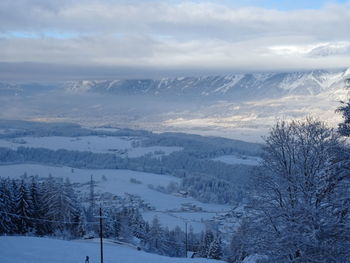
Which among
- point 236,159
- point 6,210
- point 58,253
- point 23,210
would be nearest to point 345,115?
point 58,253

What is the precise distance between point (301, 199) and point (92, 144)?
389 ft

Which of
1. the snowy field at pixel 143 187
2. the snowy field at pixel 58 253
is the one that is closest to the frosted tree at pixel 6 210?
the snowy field at pixel 58 253

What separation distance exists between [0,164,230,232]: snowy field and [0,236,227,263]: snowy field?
30.8 m

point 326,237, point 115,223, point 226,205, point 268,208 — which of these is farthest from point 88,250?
point 226,205

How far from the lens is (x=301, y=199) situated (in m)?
11.7

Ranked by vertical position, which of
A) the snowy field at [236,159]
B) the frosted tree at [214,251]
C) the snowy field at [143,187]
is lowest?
the snowy field at [143,187]

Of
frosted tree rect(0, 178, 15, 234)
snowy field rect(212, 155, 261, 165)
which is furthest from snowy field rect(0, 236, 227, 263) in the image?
snowy field rect(212, 155, 261, 165)

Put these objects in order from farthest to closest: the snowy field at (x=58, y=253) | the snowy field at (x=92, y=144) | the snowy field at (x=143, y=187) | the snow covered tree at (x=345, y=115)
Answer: the snowy field at (x=92, y=144) → the snowy field at (x=143, y=187) → the snowy field at (x=58, y=253) → the snow covered tree at (x=345, y=115)

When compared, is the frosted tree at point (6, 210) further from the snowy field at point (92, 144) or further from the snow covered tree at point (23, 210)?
the snowy field at point (92, 144)

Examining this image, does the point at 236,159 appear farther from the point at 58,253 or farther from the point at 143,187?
the point at 58,253

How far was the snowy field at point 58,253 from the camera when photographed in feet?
57.2

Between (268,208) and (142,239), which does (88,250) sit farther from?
(142,239)

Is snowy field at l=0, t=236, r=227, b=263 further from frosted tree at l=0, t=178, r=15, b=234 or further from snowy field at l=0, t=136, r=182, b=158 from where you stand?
snowy field at l=0, t=136, r=182, b=158

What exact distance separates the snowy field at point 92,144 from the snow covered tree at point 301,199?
99206 millimetres
